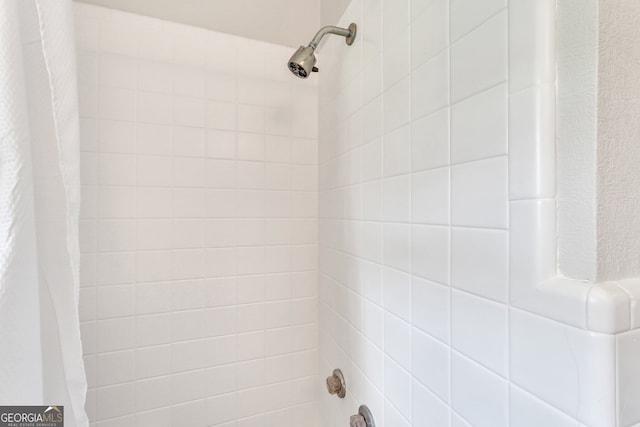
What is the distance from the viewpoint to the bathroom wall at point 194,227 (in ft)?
3.39

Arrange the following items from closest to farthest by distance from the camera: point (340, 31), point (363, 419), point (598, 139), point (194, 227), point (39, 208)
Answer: point (598, 139), point (39, 208), point (363, 419), point (340, 31), point (194, 227)

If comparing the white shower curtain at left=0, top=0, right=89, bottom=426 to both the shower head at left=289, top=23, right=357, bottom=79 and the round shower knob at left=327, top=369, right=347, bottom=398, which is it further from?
the round shower knob at left=327, top=369, right=347, bottom=398

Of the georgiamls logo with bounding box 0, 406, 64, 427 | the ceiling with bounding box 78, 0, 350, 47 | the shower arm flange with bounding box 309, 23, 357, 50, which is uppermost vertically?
the ceiling with bounding box 78, 0, 350, 47

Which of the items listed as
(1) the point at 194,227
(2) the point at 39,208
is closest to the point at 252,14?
(1) the point at 194,227

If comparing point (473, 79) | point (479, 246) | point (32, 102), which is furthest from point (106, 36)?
point (479, 246)

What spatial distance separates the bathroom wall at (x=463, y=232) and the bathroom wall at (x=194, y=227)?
421 mm

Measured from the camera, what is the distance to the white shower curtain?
0.56 metres

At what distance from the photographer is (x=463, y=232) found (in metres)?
0.52

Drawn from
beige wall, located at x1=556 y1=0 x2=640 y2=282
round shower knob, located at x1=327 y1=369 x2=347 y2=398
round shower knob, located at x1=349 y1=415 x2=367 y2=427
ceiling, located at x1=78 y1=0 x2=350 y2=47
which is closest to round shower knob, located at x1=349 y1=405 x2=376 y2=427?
round shower knob, located at x1=349 y1=415 x2=367 y2=427

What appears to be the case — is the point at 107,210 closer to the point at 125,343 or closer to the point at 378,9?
the point at 125,343

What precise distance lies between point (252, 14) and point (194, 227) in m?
0.92

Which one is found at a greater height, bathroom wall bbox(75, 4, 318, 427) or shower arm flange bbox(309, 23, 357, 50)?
shower arm flange bbox(309, 23, 357, 50)

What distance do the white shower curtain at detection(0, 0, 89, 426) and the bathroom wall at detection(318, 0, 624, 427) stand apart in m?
0.77

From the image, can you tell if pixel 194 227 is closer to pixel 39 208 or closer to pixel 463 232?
pixel 39 208
